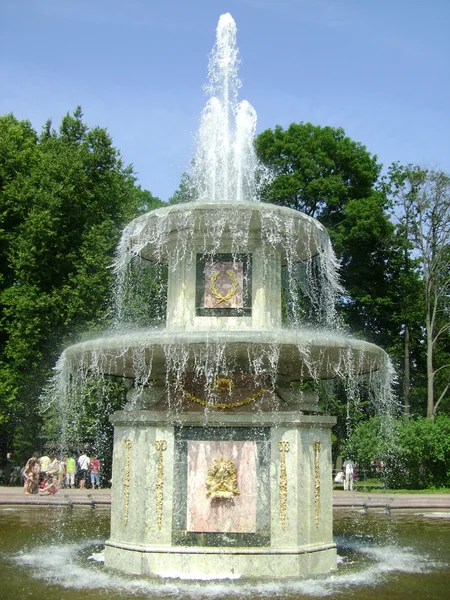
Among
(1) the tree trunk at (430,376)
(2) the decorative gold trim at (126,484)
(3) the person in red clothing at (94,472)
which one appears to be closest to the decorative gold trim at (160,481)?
(2) the decorative gold trim at (126,484)

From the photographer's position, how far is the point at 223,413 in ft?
33.2

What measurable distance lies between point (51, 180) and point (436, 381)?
24434 mm

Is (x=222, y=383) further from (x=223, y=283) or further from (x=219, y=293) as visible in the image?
(x=223, y=283)

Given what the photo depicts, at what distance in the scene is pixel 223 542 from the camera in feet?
32.1

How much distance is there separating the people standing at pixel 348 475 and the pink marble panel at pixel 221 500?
17909mm

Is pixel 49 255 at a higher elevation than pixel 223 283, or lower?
higher

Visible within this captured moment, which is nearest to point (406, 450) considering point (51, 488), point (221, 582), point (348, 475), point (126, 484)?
point (348, 475)

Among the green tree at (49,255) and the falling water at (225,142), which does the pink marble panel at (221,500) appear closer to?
the falling water at (225,142)

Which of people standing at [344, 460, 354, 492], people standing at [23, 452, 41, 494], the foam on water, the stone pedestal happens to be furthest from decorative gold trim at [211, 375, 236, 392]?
people standing at [344, 460, 354, 492]

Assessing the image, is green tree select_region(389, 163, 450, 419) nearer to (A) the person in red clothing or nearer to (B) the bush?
(B) the bush

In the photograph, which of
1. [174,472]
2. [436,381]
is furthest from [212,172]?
[436,381]

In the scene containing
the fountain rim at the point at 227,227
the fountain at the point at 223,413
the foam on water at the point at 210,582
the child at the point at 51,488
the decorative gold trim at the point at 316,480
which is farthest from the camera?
the child at the point at 51,488

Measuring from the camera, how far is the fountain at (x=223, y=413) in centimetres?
955

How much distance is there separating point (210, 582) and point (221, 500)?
3.80 ft
